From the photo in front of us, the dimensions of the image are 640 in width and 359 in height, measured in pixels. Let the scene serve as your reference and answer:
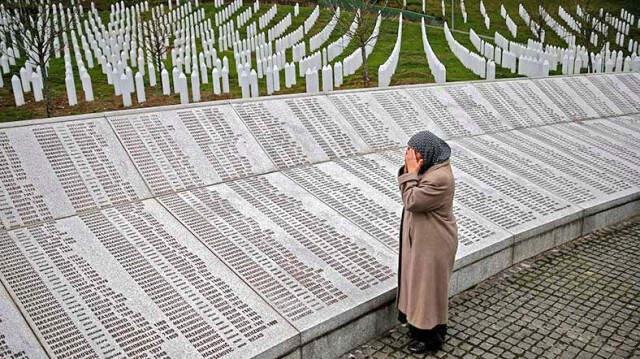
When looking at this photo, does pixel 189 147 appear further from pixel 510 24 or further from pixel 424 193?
pixel 510 24

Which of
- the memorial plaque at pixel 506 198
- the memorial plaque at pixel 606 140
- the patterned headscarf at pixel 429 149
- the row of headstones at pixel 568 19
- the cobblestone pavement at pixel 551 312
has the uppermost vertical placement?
the row of headstones at pixel 568 19

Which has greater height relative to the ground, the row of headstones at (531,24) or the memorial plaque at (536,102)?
the row of headstones at (531,24)

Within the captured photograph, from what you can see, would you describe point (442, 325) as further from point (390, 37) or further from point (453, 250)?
point (390, 37)

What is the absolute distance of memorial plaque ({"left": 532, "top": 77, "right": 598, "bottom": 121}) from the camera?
34.7 feet

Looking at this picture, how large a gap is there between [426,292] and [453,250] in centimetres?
42

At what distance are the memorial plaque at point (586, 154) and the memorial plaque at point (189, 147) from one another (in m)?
5.04

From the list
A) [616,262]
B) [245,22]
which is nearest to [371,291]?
[616,262]

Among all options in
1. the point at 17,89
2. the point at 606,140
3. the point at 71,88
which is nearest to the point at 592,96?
the point at 606,140

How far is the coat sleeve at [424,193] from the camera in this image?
434cm

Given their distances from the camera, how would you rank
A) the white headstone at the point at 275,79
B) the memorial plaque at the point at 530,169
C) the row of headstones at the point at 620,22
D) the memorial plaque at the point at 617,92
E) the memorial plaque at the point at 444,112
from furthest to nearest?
the row of headstones at the point at 620,22, the white headstone at the point at 275,79, the memorial plaque at the point at 617,92, the memorial plaque at the point at 444,112, the memorial plaque at the point at 530,169

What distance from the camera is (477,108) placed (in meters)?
9.70

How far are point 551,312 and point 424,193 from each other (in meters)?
2.30

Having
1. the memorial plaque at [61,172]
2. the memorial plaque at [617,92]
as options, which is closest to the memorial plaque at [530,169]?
the memorial plaque at [617,92]

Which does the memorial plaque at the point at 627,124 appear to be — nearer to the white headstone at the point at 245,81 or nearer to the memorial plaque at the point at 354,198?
the memorial plaque at the point at 354,198
